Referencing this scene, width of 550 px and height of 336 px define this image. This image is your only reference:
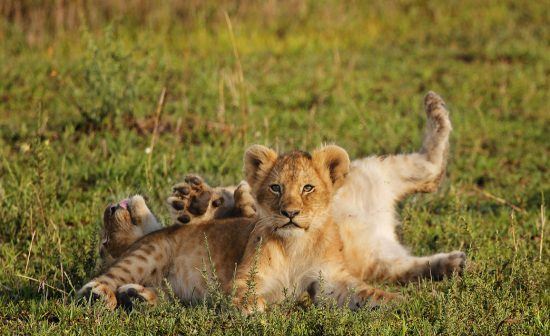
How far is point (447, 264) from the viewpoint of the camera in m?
5.77

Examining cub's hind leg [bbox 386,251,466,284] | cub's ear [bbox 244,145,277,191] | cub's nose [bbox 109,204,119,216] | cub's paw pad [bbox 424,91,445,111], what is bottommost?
cub's hind leg [bbox 386,251,466,284]

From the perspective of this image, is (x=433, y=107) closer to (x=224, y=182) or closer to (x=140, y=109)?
(x=224, y=182)

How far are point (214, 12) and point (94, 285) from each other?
30.1 ft

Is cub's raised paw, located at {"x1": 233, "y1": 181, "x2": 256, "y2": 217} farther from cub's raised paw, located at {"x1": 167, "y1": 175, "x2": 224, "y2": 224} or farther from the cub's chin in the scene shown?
the cub's chin

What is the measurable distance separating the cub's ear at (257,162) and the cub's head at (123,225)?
1.08m

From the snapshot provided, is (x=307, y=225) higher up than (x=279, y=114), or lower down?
higher up

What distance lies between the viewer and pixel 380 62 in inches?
505

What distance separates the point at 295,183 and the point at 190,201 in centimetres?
110

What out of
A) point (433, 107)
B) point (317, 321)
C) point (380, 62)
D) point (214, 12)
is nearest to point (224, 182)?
point (433, 107)

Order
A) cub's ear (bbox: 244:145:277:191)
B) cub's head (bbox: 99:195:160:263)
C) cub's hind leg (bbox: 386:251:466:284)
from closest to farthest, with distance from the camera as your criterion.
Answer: cub's ear (bbox: 244:145:277:191), cub's hind leg (bbox: 386:251:466:284), cub's head (bbox: 99:195:160:263)

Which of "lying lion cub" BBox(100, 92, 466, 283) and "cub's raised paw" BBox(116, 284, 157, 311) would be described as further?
"lying lion cub" BBox(100, 92, 466, 283)

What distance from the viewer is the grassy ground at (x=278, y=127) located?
5090 millimetres

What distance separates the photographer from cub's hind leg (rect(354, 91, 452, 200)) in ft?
22.0

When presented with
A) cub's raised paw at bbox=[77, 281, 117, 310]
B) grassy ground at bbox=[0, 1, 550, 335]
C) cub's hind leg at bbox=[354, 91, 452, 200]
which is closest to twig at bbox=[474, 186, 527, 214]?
grassy ground at bbox=[0, 1, 550, 335]
